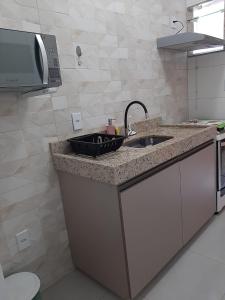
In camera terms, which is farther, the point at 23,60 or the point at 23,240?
the point at 23,240

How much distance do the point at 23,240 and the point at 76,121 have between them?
84 cm

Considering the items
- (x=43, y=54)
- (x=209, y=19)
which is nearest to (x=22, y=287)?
(x=43, y=54)

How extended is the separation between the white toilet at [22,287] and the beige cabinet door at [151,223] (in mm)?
532

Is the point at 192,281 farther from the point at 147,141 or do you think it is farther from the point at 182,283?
the point at 147,141

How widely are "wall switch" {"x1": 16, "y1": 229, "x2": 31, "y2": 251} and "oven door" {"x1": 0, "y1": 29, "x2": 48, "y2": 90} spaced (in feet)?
2.94

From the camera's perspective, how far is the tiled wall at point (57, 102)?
1.38m

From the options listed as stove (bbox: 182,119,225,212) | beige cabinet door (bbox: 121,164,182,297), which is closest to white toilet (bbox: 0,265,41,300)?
beige cabinet door (bbox: 121,164,182,297)

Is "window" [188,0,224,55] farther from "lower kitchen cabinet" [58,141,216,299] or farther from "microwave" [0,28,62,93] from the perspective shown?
"microwave" [0,28,62,93]

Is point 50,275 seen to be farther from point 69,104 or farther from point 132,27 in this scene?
point 132,27

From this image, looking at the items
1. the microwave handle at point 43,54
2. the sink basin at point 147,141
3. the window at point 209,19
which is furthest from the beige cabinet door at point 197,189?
the window at point 209,19

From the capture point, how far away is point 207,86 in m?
2.62

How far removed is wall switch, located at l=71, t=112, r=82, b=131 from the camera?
165 cm

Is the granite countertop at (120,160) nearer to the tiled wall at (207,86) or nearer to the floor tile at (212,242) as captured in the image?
the floor tile at (212,242)

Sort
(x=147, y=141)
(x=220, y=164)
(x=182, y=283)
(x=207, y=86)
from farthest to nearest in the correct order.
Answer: (x=207, y=86), (x=220, y=164), (x=147, y=141), (x=182, y=283)
